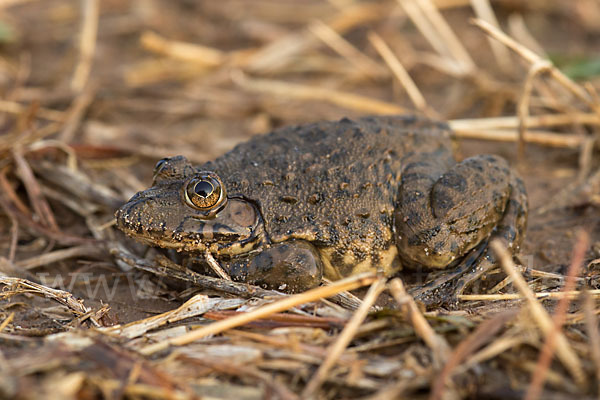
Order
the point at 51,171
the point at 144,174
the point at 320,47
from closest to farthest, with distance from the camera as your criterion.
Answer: the point at 51,171, the point at 144,174, the point at 320,47

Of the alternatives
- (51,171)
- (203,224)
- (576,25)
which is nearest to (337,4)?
(576,25)

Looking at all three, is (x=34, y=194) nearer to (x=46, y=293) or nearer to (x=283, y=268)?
(x=46, y=293)

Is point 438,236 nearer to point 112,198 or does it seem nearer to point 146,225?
point 146,225

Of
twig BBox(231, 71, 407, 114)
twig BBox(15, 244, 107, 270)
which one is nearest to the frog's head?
twig BBox(15, 244, 107, 270)

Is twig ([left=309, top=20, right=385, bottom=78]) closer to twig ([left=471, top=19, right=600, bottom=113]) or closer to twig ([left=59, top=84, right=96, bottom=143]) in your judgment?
twig ([left=471, top=19, right=600, bottom=113])

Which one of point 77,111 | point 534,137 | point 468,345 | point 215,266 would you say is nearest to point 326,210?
point 215,266

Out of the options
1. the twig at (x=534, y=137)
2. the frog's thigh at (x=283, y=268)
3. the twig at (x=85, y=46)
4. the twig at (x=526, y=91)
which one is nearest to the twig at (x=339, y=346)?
the frog's thigh at (x=283, y=268)
